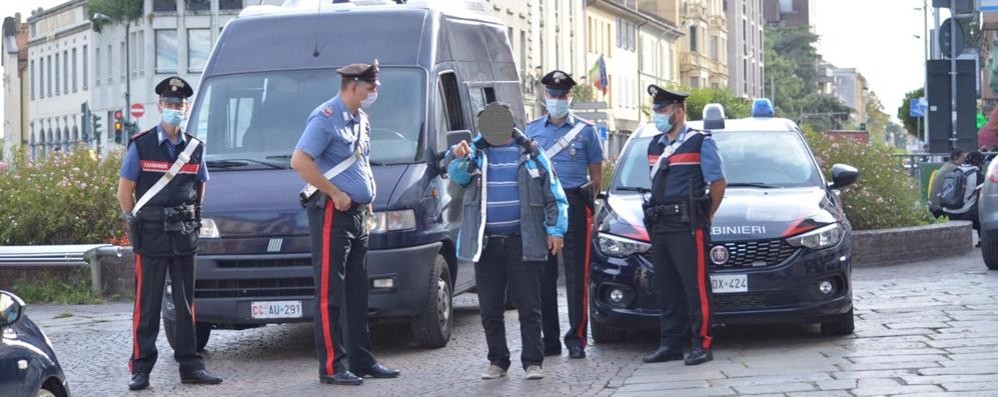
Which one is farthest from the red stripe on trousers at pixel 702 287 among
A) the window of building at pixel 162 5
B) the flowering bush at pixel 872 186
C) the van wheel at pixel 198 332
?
the window of building at pixel 162 5

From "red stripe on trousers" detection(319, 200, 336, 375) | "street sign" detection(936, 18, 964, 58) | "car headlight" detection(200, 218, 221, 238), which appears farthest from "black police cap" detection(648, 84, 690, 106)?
"street sign" detection(936, 18, 964, 58)

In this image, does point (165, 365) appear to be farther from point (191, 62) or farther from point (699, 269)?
point (191, 62)

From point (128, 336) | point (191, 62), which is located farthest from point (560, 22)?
point (128, 336)

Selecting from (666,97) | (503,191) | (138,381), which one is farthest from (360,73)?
(138,381)

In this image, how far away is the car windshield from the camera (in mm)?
12359

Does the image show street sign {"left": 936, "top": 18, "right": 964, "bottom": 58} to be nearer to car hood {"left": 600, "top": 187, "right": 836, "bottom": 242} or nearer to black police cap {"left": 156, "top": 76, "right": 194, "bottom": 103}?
car hood {"left": 600, "top": 187, "right": 836, "bottom": 242}

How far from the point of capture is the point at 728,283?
1104 centimetres

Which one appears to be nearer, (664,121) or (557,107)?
(664,121)

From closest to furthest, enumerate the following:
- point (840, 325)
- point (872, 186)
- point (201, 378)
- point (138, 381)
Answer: point (138, 381)
point (201, 378)
point (840, 325)
point (872, 186)

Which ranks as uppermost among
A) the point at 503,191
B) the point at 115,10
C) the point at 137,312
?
the point at 115,10

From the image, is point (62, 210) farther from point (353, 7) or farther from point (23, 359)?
point (23, 359)

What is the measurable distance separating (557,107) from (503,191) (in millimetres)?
1144

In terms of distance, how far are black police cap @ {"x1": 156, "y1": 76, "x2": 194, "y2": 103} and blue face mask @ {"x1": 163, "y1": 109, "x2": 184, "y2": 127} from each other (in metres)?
0.07

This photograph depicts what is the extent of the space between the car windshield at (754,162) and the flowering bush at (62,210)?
6.74m
